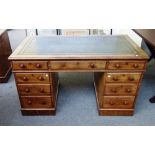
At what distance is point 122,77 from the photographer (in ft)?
5.50

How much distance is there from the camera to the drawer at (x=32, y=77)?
1661 millimetres

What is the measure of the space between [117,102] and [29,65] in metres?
0.93

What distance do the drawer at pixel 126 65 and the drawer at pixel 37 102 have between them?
27.4 inches

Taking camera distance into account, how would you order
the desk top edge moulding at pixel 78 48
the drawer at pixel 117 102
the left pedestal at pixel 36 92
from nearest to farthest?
the desk top edge moulding at pixel 78 48 → the left pedestal at pixel 36 92 → the drawer at pixel 117 102

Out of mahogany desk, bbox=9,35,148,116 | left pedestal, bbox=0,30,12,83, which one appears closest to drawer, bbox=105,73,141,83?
mahogany desk, bbox=9,35,148,116

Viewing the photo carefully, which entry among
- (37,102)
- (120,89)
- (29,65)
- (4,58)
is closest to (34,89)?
(37,102)

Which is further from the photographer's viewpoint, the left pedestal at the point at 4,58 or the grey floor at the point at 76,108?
the left pedestal at the point at 4,58

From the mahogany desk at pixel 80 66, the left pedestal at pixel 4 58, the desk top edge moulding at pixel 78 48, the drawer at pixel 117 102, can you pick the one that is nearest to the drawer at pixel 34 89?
the mahogany desk at pixel 80 66

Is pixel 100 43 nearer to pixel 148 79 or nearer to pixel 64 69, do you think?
pixel 64 69

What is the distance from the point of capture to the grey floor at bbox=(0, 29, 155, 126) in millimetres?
1875

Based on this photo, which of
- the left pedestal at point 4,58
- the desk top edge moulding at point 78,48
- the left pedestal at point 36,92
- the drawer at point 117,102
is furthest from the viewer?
the left pedestal at point 4,58

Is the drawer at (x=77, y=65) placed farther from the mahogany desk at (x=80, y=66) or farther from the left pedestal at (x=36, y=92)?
the left pedestal at (x=36, y=92)

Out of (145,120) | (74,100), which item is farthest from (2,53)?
(145,120)

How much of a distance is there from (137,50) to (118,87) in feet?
1.27
